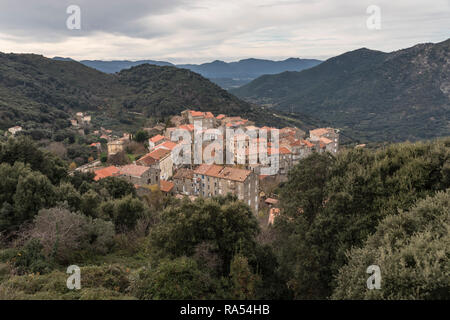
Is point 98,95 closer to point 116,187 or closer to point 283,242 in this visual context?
point 116,187

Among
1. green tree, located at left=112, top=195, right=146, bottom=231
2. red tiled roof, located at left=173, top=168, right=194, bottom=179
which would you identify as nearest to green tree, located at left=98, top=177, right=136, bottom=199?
green tree, located at left=112, top=195, right=146, bottom=231

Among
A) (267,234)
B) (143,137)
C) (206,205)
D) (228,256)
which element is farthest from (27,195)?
(143,137)

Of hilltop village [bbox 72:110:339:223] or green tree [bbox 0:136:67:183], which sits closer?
green tree [bbox 0:136:67:183]

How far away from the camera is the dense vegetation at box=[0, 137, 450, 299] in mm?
7316

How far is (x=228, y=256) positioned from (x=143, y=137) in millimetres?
46680

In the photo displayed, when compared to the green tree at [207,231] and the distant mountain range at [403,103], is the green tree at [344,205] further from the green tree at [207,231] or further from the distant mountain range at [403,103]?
the distant mountain range at [403,103]

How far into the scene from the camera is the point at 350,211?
10836mm

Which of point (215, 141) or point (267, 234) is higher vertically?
point (215, 141)

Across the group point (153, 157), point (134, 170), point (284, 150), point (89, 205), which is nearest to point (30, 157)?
point (89, 205)

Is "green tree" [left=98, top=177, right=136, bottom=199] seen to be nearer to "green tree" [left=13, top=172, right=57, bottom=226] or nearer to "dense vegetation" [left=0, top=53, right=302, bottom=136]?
"green tree" [left=13, top=172, right=57, bottom=226]

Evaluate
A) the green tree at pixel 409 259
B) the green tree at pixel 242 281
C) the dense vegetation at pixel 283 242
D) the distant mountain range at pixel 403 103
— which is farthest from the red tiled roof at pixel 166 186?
the distant mountain range at pixel 403 103

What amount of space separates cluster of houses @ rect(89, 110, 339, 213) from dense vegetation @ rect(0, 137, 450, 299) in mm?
18902

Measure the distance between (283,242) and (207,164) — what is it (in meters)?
30.4
